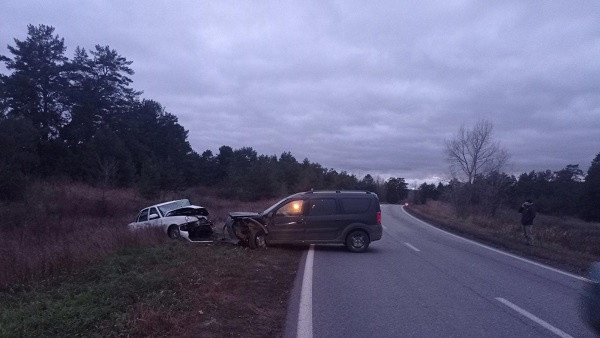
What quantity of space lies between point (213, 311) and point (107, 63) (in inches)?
2128

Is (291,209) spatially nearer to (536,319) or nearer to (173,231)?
(173,231)

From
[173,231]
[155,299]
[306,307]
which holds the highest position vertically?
[173,231]

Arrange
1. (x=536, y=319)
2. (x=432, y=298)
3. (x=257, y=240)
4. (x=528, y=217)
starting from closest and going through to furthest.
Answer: (x=536, y=319), (x=432, y=298), (x=257, y=240), (x=528, y=217)

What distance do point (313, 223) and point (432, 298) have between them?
8095 mm

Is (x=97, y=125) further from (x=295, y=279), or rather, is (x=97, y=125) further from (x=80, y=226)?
(x=295, y=279)

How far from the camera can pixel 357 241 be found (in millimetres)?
17891

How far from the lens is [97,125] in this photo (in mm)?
55656

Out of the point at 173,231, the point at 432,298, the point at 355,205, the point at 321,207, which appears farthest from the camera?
the point at 173,231

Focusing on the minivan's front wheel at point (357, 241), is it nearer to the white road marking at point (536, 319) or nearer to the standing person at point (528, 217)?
the white road marking at point (536, 319)

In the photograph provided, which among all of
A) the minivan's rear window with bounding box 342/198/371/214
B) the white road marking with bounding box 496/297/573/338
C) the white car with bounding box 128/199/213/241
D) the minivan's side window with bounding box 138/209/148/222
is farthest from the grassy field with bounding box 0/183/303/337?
the minivan's side window with bounding box 138/209/148/222

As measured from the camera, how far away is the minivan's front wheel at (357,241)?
17.8 metres

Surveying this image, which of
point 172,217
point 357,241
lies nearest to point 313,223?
point 357,241

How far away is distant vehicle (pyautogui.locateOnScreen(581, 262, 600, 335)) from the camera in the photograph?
19.0 ft

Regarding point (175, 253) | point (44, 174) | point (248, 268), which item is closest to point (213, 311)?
point (248, 268)
